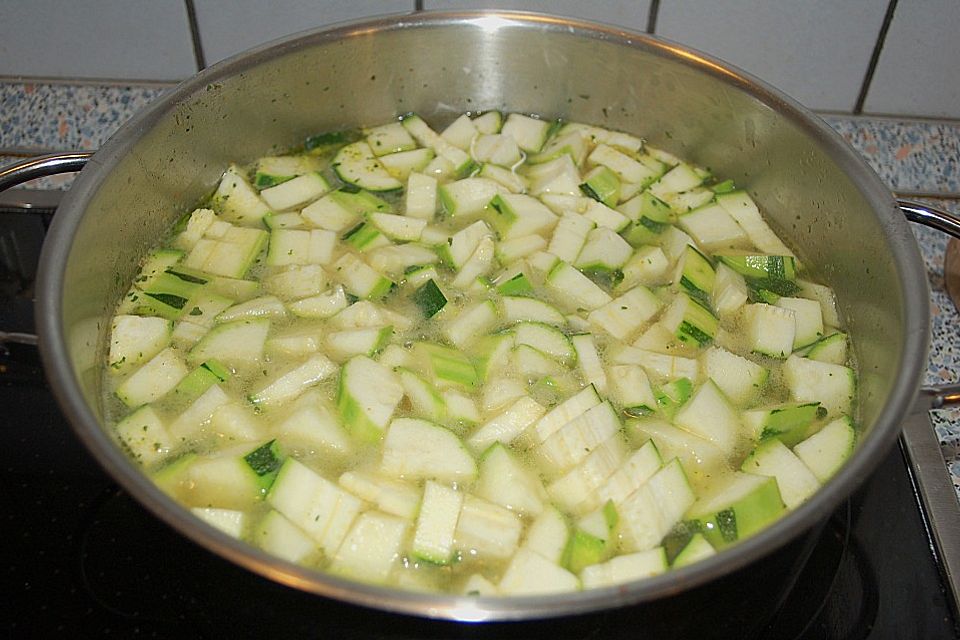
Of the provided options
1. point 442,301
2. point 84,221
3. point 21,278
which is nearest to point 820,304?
point 442,301

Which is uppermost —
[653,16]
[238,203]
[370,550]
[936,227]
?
[653,16]

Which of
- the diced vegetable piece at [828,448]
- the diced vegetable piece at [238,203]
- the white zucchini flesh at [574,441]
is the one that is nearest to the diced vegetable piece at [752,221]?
the diced vegetable piece at [828,448]

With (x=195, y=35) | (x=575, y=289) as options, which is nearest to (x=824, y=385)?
(x=575, y=289)

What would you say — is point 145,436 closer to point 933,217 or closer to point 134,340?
point 134,340

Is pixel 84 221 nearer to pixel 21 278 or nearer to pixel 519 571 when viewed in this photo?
pixel 21 278

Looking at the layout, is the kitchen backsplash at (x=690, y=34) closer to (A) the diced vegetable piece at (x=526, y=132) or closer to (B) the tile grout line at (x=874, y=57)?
(B) the tile grout line at (x=874, y=57)

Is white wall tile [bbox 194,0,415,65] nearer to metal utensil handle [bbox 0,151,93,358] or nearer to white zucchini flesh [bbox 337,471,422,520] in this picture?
metal utensil handle [bbox 0,151,93,358]

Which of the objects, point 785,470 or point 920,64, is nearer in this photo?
point 785,470
